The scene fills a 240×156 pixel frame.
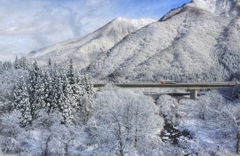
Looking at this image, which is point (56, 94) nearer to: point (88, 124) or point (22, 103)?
point (22, 103)

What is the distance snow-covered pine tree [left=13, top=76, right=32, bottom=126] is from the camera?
47.8 meters

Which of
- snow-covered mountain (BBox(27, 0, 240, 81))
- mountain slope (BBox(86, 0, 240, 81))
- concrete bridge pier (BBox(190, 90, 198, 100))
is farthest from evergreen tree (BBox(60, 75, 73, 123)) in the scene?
mountain slope (BBox(86, 0, 240, 81))

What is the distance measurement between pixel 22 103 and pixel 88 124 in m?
13.6

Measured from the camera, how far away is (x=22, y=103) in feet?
157

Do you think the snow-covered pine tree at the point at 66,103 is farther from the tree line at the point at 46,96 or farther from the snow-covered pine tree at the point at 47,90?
the snow-covered pine tree at the point at 47,90

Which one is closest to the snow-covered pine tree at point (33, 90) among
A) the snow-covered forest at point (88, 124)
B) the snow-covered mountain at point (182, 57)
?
the snow-covered forest at point (88, 124)

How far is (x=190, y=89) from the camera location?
81.9 meters

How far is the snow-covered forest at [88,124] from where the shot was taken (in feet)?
120

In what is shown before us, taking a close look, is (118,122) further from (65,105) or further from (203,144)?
(203,144)

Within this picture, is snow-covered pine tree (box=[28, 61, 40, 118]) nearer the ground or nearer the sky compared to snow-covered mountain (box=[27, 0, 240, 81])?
nearer the ground

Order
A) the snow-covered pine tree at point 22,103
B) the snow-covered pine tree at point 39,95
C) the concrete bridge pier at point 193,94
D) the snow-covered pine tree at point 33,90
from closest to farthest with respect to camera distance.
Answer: the snow-covered pine tree at point 22,103 < the snow-covered pine tree at point 39,95 < the snow-covered pine tree at point 33,90 < the concrete bridge pier at point 193,94

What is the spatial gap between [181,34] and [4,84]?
538 feet

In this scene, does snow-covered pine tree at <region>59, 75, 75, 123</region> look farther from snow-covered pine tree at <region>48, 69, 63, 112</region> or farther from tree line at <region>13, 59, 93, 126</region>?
snow-covered pine tree at <region>48, 69, 63, 112</region>

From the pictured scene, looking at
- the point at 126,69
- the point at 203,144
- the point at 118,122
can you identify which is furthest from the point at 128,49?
the point at 118,122
